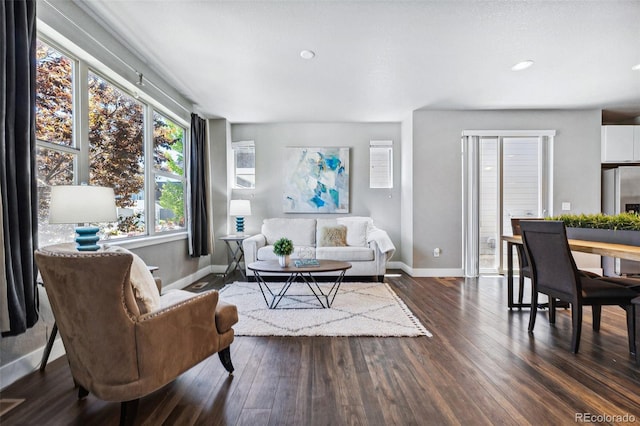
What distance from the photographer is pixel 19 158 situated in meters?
1.76

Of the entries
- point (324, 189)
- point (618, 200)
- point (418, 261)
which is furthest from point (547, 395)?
point (618, 200)

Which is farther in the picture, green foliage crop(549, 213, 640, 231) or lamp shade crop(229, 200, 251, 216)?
lamp shade crop(229, 200, 251, 216)

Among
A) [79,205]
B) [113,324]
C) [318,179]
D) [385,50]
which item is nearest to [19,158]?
[79,205]

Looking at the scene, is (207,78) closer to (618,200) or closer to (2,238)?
(2,238)

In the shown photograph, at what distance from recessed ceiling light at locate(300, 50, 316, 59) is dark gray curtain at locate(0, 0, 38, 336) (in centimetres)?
192

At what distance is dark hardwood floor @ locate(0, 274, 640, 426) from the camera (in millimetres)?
1517

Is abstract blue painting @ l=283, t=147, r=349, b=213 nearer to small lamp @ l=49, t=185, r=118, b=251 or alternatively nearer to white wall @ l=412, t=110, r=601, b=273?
white wall @ l=412, t=110, r=601, b=273

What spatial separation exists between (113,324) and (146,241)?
2050 millimetres

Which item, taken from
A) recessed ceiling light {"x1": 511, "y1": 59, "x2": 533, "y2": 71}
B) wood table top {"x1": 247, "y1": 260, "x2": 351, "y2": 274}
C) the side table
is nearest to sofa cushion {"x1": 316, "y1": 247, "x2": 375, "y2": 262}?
wood table top {"x1": 247, "y1": 260, "x2": 351, "y2": 274}

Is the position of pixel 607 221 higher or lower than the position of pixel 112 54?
lower

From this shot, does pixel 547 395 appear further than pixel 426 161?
No

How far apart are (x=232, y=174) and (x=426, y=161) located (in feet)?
10.8

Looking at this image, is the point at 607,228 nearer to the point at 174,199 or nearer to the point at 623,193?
the point at 623,193

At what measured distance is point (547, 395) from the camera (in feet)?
5.51
